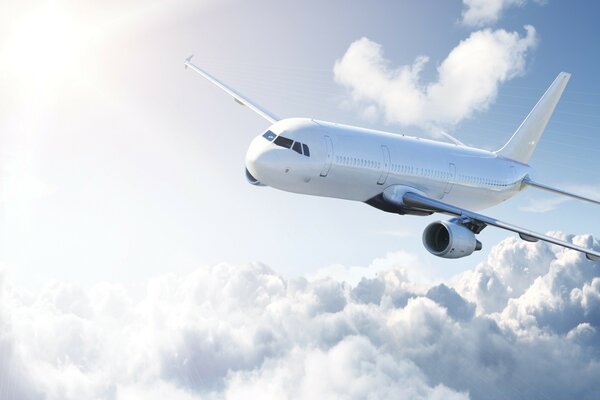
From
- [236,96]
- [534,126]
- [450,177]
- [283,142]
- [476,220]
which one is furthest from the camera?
[534,126]

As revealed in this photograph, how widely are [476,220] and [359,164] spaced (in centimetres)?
585

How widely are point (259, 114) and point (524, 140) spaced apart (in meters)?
20.1

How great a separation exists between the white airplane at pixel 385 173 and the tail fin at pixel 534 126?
7.72 m

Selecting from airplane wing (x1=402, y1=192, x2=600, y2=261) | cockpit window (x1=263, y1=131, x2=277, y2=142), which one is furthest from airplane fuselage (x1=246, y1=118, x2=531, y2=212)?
airplane wing (x1=402, y1=192, x2=600, y2=261)

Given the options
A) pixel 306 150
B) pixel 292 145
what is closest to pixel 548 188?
pixel 306 150

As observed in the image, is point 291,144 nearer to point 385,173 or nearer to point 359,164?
point 359,164

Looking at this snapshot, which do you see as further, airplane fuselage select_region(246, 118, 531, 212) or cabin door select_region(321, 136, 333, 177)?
cabin door select_region(321, 136, 333, 177)

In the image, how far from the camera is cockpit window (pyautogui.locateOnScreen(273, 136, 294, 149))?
2647 centimetres

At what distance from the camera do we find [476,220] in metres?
27.7

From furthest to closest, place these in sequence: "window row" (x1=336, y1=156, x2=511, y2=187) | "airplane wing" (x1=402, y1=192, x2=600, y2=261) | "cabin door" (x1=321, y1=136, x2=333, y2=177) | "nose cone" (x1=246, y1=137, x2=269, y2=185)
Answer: "window row" (x1=336, y1=156, x2=511, y2=187) → "cabin door" (x1=321, y1=136, x2=333, y2=177) → "nose cone" (x1=246, y1=137, x2=269, y2=185) → "airplane wing" (x1=402, y1=192, x2=600, y2=261)

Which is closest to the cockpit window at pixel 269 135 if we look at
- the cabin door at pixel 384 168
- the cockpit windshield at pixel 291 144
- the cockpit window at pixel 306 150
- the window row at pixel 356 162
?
the cockpit windshield at pixel 291 144

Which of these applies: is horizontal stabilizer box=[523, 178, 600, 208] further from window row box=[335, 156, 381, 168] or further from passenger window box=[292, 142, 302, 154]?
passenger window box=[292, 142, 302, 154]

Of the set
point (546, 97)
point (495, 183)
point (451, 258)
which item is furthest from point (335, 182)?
point (546, 97)

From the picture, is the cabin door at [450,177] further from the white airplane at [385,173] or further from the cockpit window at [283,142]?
the cockpit window at [283,142]
